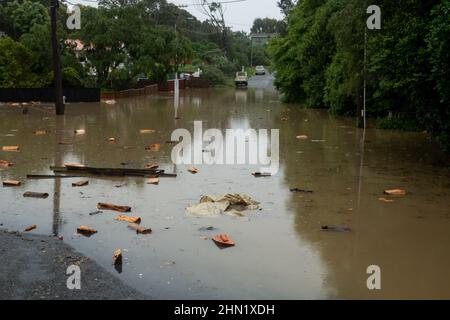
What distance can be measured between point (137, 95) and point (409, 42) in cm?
3277

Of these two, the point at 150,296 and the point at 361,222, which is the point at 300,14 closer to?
the point at 361,222

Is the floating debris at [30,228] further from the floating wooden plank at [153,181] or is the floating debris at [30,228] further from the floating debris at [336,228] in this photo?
the floating debris at [336,228]

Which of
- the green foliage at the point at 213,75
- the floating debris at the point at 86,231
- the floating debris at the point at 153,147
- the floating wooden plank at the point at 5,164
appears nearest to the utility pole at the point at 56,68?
the floating debris at the point at 153,147

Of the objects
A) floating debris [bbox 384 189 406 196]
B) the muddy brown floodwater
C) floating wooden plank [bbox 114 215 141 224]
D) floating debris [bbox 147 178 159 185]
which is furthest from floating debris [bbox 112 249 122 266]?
floating debris [bbox 384 189 406 196]

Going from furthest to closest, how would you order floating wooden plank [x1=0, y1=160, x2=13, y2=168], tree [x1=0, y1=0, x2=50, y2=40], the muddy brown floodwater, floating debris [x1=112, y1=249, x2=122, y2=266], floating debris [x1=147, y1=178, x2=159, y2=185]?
tree [x1=0, y1=0, x2=50, y2=40] → floating wooden plank [x1=0, y1=160, x2=13, y2=168] → floating debris [x1=147, y1=178, x2=159, y2=185] → floating debris [x1=112, y1=249, x2=122, y2=266] → the muddy brown floodwater

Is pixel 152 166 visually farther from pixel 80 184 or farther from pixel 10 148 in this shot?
pixel 10 148

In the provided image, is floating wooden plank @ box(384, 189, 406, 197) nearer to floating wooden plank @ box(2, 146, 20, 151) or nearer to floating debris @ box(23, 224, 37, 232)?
floating debris @ box(23, 224, 37, 232)

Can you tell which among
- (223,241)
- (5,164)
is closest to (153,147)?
(5,164)

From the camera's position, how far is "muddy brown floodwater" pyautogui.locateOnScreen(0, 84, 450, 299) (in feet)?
22.0

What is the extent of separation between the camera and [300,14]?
110 feet

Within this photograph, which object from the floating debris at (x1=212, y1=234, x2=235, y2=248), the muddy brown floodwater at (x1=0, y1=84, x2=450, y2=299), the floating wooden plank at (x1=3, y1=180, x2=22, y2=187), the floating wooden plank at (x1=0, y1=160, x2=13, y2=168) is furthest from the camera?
the floating wooden plank at (x1=0, y1=160, x2=13, y2=168)

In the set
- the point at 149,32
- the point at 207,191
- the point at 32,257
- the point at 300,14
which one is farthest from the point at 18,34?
the point at 32,257

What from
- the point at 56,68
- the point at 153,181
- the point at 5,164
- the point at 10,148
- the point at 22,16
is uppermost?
the point at 22,16

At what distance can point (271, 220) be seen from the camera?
925cm
